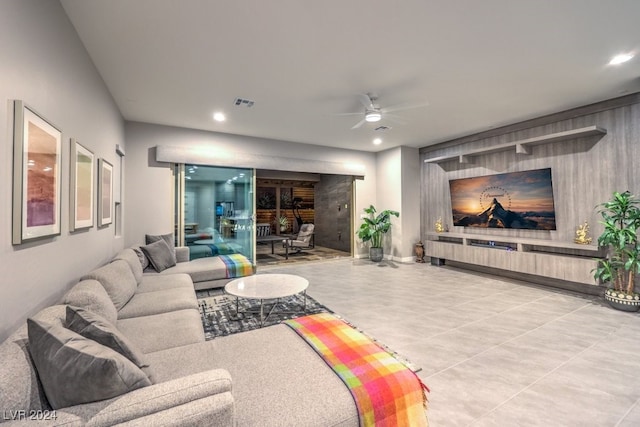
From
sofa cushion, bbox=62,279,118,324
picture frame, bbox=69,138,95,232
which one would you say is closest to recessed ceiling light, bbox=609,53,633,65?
sofa cushion, bbox=62,279,118,324

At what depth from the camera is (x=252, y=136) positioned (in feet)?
19.2

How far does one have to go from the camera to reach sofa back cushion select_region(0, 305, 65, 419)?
941 mm

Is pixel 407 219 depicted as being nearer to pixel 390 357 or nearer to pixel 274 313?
pixel 274 313

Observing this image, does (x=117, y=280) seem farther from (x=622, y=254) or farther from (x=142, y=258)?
(x=622, y=254)

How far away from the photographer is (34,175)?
1.68 metres

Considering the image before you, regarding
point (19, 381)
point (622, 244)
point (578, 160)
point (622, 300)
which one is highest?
point (578, 160)

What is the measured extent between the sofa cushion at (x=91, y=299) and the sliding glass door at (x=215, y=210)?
11.5ft

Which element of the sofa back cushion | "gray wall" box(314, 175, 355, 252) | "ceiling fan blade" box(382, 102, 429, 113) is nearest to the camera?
the sofa back cushion

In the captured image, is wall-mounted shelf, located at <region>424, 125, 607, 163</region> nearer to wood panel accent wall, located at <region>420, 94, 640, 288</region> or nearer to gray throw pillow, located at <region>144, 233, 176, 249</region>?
wood panel accent wall, located at <region>420, 94, 640, 288</region>

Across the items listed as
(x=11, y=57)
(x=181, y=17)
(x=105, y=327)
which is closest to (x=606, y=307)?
(x=105, y=327)

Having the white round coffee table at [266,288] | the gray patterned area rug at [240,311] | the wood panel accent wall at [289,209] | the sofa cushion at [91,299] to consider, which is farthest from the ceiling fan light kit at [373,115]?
the wood panel accent wall at [289,209]

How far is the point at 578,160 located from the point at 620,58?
182cm

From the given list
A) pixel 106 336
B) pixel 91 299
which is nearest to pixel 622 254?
pixel 106 336

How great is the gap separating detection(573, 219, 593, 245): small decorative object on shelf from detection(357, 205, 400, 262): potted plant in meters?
3.19
